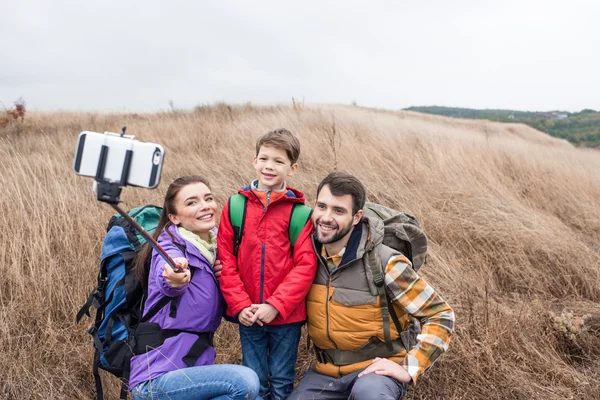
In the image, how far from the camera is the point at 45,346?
A: 286 centimetres

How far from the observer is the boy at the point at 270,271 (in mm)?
2328

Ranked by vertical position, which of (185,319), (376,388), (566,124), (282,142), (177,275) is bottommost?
(376,388)

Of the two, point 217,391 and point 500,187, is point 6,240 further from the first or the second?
point 500,187

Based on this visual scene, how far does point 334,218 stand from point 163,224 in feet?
3.17

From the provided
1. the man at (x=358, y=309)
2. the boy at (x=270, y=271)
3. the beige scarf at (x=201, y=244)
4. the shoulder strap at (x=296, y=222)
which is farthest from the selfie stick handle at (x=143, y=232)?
the man at (x=358, y=309)

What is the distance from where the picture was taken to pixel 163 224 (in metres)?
2.41

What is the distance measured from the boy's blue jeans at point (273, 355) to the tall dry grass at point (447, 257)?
1.47 feet

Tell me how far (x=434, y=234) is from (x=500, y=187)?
6.48 ft

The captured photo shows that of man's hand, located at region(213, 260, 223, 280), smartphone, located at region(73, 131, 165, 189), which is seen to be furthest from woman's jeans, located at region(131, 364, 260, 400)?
smartphone, located at region(73, 131, 165, 189)

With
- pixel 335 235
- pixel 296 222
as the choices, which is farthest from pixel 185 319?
pixel 335 235

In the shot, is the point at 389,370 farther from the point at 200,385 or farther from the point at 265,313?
the point at 200,385

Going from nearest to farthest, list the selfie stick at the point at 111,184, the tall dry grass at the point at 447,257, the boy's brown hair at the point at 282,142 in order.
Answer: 1. the selfie stick at the point at 111,184
2. the boy's brown hair at the point at 282,142
3. the tall dry grass at the point at 447,257

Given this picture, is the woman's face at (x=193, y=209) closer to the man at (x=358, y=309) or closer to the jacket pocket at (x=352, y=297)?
the man at (x=358, y=309)

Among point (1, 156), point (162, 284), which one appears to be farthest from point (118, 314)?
point (1, 156)
